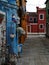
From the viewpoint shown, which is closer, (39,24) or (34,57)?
(34,57)

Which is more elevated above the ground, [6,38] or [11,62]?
[6,38]

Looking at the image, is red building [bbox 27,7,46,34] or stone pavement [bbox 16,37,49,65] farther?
red building [bbox 27,7,46,34]

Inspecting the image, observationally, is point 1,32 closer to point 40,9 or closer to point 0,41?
point 0,41

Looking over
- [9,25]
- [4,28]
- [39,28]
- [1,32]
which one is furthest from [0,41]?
[39,28]

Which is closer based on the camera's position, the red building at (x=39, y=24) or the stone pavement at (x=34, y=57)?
Result: the stone pavement at (x=34, y=57)

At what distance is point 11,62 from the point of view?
1449cm

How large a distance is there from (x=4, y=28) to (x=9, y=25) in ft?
4.11

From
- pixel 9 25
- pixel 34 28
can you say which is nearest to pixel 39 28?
pixel 34 28

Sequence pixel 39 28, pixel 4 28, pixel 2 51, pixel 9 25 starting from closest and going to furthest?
pixel 2 51 → pixel 4 28 → pixel 9 25 → pixel 39 28

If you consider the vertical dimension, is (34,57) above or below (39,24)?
below

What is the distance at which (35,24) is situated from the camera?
76.8 metres

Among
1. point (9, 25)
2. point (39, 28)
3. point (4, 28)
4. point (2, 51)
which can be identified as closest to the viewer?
point (2, 51)

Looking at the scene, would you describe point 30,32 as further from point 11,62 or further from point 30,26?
point 11,62

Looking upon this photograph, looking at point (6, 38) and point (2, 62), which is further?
point (6, 38)
